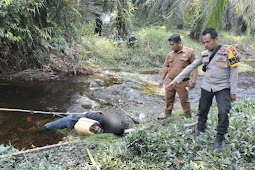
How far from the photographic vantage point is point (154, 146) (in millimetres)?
3336

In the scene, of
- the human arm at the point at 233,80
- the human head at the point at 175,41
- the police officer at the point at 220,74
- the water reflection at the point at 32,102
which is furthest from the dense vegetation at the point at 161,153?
the human head at the point at 175,41

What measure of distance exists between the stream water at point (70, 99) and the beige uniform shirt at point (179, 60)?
1468 mm

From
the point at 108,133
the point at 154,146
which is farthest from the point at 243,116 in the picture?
the point at 108,133

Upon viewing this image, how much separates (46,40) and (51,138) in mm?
→ 5217

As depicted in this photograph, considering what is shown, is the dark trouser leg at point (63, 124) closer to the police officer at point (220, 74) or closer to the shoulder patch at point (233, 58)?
the police officer at point (220, 74)

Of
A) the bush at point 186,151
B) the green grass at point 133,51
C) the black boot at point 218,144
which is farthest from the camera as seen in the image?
the green grass at point 133,51

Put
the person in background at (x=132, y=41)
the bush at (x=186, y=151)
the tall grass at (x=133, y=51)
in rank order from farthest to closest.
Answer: the person in background at (x=132, y=41)
the tall grass at (x=133, y=51)
the bush at (x=186, y=151)

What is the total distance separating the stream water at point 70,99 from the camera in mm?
4684

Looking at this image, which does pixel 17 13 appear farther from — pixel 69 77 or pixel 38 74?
pixel 69 77

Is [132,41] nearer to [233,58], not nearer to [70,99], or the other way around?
[70,99]

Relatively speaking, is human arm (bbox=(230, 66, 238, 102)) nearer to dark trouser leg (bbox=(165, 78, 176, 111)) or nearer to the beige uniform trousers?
the beige uniform trousers

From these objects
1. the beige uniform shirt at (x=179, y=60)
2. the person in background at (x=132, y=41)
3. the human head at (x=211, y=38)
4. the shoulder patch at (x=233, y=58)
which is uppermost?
the human head at (x=211, y=38)

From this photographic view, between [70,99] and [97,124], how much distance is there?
2.84m

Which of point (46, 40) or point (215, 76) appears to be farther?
point (46, 40)
